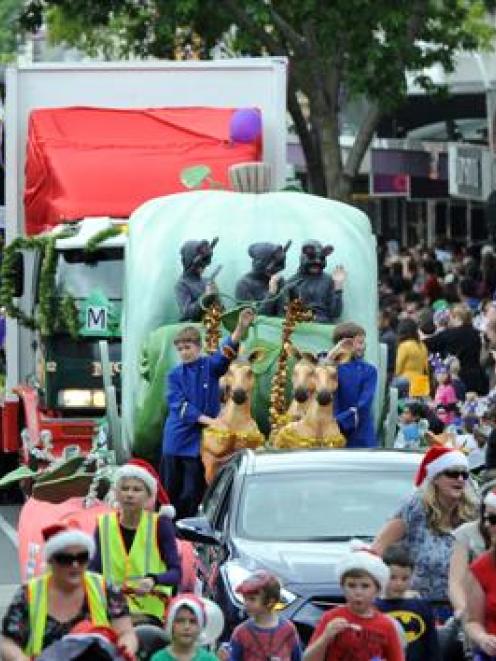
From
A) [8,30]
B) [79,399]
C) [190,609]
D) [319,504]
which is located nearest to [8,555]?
[79,399]

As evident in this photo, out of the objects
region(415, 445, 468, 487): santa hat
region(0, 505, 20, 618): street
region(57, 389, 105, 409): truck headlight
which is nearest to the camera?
region(415, 445, 468, 487): santa hat

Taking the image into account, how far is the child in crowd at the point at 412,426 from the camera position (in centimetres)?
1984

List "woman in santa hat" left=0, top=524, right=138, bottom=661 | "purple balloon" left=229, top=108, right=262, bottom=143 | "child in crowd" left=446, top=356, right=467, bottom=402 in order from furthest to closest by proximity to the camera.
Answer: "child in crowd" left=446, top=356, right=467, bottom=402, "purple balloon" left=229, top=108, right=262, bottom=143, "woman in santa hat" left=0, top=524, right=138, bottom=661

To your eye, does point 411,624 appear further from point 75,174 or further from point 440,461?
point 75,174

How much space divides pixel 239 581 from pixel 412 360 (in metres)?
11.9

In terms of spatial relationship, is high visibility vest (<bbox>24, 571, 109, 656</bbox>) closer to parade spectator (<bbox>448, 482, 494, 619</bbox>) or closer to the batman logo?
the batman logo

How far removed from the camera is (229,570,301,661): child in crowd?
1152 centimetres

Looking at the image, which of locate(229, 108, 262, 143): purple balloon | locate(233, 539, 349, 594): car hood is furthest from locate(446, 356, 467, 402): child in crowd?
locate(233, 539, 349, 594): car hood

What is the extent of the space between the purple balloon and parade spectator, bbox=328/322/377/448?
533 cm

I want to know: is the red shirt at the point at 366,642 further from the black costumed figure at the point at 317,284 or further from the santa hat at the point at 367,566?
the black costumed figure at the point at 317,284

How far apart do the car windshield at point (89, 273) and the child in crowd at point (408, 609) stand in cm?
1100

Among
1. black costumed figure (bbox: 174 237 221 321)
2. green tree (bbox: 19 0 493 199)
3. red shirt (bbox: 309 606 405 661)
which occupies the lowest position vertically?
red shirt (bbox: 309 606 405 661)

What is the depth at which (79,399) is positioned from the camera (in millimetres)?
23156

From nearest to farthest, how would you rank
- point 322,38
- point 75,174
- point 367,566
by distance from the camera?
point 367,566 < point 75,174 < point 322,38
